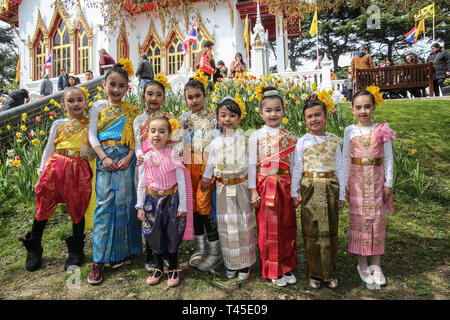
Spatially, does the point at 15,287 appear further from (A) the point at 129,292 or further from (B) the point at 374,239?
(B) the point at 374,239

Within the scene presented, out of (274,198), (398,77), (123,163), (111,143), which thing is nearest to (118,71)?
(111,143)

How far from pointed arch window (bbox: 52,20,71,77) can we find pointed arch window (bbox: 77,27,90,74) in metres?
0.60

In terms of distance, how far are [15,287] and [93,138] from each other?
4.67 ft

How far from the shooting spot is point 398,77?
8211mm

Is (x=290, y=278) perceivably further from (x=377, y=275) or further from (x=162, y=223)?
(x=162, y=223)

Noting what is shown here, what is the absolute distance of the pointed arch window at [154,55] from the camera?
13.9m

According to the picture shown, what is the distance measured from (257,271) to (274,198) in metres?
0.73

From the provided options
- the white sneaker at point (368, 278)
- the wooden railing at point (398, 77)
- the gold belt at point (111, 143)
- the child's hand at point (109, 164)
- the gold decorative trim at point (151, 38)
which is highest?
the gold decorative trim at point (151, 38)

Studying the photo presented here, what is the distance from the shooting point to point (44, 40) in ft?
44.0

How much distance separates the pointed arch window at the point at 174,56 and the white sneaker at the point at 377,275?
1285 centimetres

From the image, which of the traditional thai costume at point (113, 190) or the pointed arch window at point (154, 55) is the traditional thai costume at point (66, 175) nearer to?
the traditional thai costume at point (113, 190)

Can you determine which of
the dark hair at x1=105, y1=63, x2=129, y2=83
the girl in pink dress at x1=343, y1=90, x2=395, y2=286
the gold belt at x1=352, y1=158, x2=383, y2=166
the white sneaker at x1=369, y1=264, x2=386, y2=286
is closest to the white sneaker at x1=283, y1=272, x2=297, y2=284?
the girl in pink dress at x1=343, y1=90, x2=395, y2=286

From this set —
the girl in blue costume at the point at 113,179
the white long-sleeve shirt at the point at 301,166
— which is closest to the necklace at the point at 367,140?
the white long-sleeve shirt at the point at 301,166
